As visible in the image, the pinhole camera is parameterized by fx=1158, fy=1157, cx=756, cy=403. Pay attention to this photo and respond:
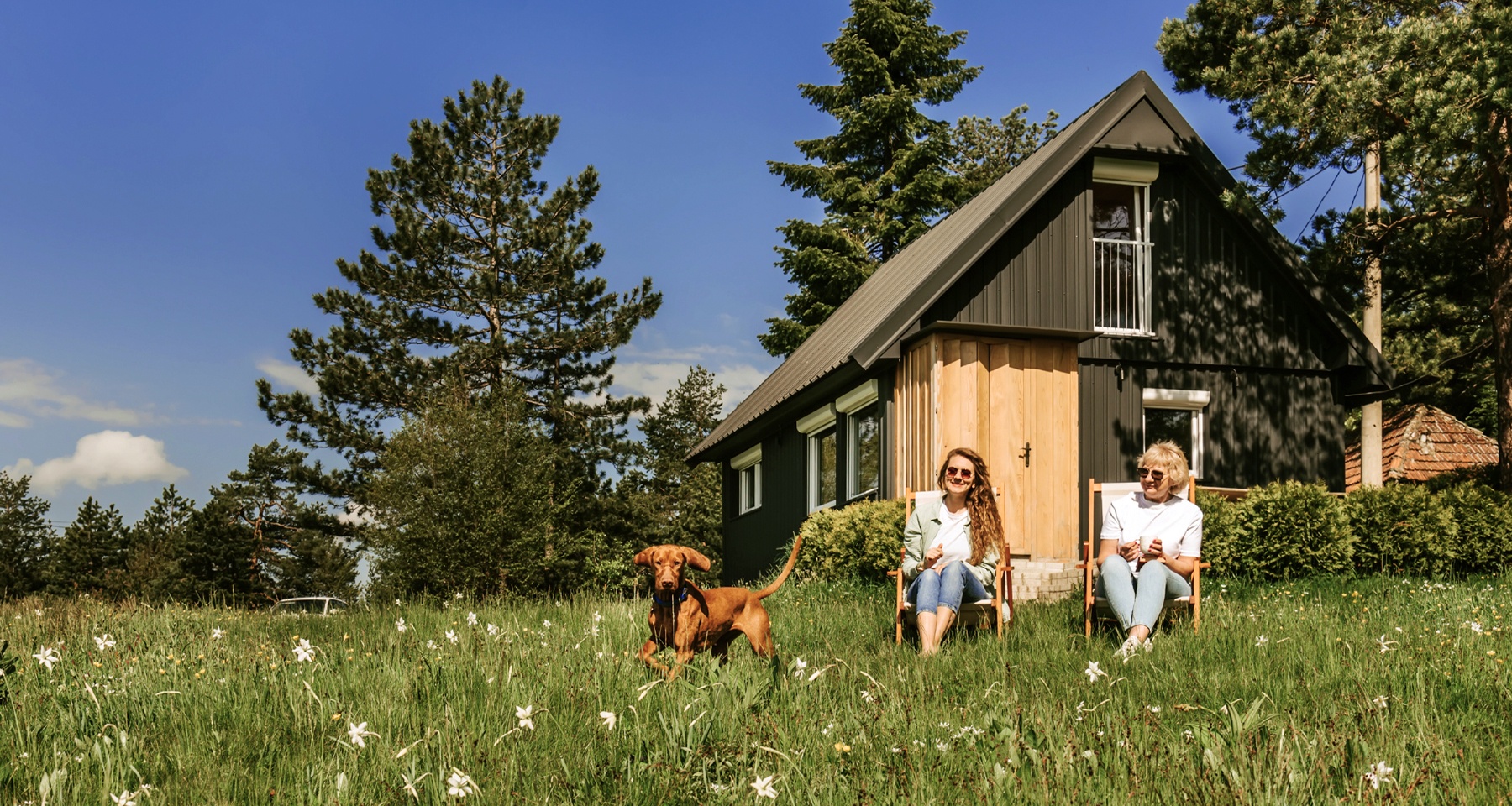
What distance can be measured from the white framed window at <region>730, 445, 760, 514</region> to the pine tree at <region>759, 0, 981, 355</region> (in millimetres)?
6745

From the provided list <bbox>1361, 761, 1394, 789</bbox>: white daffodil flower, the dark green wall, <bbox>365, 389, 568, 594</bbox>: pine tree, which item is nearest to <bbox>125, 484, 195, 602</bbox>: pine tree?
<bbox>365, 389, 568, 594</bbox>: pine tree

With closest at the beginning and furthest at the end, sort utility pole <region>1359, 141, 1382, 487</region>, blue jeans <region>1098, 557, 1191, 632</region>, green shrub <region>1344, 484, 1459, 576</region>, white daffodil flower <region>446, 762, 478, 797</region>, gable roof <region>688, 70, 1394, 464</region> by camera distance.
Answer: white daffodil flower <region>446, 762, 478, 797</region> → blue jeans <region>1098, 557, 1191, 632</region> → green shrub <region>1344, 484, 1459, 576</region> → gable roof <region>688, 70, 1394, 464</region> → utility pole <region>1359, 141, 1382, 487</region>

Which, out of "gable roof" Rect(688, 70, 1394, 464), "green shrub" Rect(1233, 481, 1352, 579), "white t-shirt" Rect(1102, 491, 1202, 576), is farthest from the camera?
"gable roof" Rect(688, 70, 1394, 464)

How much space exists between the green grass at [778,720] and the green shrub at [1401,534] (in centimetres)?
547

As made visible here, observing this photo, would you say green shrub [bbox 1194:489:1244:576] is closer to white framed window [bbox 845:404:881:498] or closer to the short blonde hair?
white framed window [bbox 845:404:881:498]

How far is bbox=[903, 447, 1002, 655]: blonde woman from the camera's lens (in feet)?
21.9

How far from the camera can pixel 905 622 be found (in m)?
6.98

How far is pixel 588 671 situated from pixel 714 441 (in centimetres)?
1524

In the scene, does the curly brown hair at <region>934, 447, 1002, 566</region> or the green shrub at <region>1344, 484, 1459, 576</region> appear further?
the green shrub at <region>1344, 484, 1459, 576</region>

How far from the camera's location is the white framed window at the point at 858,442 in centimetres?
1455

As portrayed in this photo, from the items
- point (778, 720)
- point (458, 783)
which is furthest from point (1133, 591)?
point (458, 783)

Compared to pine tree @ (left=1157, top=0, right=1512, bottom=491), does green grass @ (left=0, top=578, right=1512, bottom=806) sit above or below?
below

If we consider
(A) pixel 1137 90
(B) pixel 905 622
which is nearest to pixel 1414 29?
(A) pixel 1137 90

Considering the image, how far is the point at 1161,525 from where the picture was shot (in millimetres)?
6824
